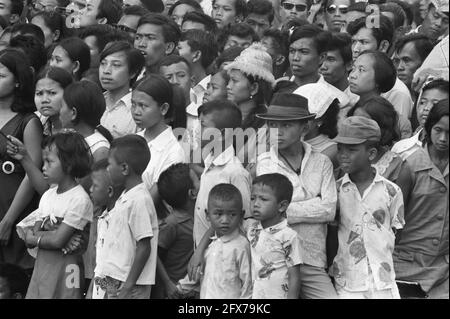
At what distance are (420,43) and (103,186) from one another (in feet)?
8.56

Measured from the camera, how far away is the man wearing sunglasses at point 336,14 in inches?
392

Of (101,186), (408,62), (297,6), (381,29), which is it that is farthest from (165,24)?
(101,186)

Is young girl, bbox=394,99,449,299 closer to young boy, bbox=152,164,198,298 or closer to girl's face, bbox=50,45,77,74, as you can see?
young boy, bbox=152,164,198,298

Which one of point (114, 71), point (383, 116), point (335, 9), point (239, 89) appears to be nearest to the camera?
point (383, 116)

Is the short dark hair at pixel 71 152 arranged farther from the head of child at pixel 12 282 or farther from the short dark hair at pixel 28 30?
the short dark hair at pixel 28 30

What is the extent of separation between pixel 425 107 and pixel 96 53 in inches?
119

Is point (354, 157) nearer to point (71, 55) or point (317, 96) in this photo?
point (317, 96)

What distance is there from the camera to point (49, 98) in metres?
7.70

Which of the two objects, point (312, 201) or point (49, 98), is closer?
point (312, 201)

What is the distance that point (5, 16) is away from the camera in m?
10.3

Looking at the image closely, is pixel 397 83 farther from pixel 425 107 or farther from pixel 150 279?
pixel 150 279

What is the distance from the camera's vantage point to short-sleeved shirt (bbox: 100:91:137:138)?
784 cm

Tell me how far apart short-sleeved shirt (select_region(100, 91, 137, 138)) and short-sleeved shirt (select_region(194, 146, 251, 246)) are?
1.12m

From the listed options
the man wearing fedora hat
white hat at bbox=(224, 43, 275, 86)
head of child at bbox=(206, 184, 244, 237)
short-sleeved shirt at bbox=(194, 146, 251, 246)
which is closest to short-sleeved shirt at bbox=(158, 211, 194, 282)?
short-sleeved shirt at bbox=(194, 146, 251, 246)
